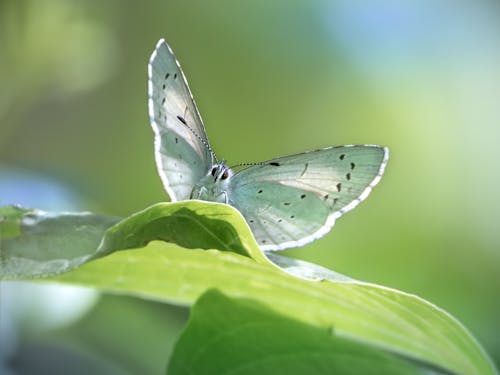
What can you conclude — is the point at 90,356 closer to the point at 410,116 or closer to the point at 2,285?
the point at 2,285

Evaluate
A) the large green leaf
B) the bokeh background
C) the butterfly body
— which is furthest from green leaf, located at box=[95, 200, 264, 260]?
the bokeh background

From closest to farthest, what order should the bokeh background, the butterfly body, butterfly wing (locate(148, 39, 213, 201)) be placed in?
butterfly wing (locate(148, 39, 213, 201))
the butterfly body
the bokeh background

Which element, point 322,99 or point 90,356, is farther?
point 322,99

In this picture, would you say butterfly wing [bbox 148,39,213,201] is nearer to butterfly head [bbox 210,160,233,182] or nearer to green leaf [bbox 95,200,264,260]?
butterfly head [bbox 210,160,233,182]

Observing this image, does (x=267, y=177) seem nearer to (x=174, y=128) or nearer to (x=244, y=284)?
(x=174, y=128)

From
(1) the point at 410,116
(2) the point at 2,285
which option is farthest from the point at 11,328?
(1) the point at 410,116

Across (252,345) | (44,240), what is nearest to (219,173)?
(44,240)
